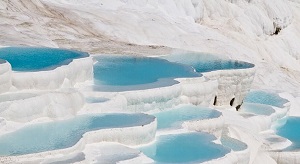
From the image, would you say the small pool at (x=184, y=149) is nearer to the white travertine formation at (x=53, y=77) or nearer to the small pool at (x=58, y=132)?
the small pool at (x=58, y=132)

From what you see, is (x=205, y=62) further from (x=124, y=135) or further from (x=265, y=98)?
(x=124, y=135)

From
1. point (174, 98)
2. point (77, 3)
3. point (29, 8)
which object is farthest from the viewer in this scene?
point (77, 3)

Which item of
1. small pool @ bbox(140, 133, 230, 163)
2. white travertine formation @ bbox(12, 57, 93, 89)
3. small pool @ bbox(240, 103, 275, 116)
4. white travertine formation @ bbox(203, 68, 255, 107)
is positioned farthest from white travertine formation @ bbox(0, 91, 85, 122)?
small pool @ bbox(240, 103, 275, 116)

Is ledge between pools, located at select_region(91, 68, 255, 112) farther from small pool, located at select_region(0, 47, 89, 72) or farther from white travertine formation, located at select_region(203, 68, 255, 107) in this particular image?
small pool, located at select_region(0, 47, 89, 72)

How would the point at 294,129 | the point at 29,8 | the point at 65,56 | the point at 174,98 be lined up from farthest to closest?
1. the point at 29,8
2. the point at 294,129
3. the point at 65,56
4. the point at 174,98

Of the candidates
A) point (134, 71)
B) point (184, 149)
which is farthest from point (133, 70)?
point (184, 149)

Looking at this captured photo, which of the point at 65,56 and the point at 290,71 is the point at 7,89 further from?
the point at 290,71

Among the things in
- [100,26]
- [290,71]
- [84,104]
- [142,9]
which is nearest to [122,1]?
[142,9]

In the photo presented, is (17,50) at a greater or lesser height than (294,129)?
greater
